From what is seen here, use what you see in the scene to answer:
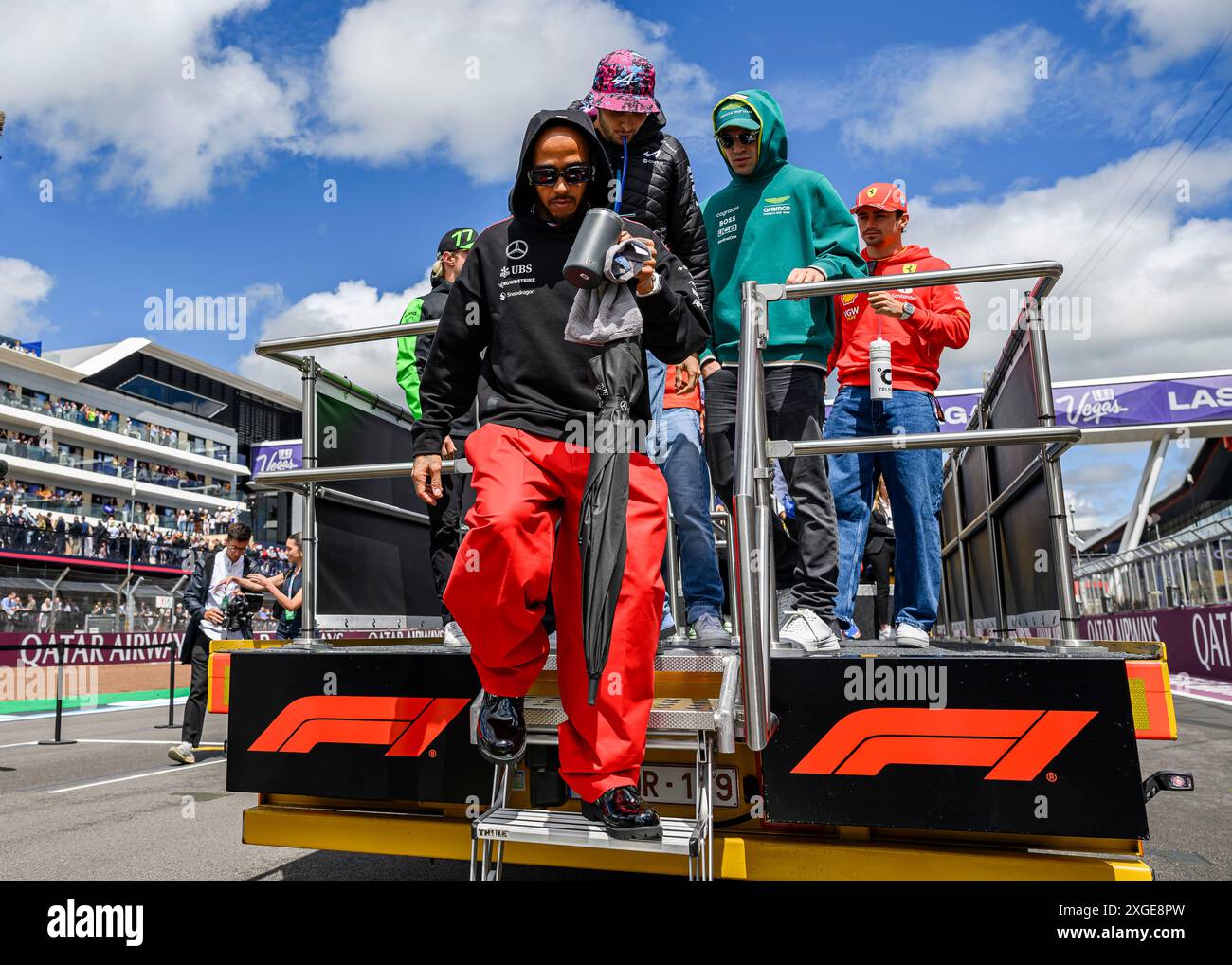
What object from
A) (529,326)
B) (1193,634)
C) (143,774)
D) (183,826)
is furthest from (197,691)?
(1193,634)

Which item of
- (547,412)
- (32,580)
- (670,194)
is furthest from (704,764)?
(32,580)

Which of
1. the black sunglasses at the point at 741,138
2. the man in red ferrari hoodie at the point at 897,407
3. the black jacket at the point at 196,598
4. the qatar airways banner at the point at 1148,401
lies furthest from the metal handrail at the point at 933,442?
the qatar airways banner at the point at 1148,401

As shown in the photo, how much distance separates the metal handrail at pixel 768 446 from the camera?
2.32 metres

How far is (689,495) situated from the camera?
12.4ft

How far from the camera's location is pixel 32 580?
112ft

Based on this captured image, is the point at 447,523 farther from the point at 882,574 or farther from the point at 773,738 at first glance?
the point at 882,574

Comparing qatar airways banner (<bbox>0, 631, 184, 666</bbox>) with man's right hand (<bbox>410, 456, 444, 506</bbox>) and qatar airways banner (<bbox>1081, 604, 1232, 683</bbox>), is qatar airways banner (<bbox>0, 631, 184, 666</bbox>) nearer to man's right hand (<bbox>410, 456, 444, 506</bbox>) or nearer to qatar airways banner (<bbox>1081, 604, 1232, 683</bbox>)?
man's right hand (<bbox>410, 456, 444, 506</bbox>)

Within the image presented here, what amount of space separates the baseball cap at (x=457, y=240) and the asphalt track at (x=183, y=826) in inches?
125

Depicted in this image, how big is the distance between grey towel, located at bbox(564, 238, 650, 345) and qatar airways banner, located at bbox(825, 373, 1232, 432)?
63.5 ft

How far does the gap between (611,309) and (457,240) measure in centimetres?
256

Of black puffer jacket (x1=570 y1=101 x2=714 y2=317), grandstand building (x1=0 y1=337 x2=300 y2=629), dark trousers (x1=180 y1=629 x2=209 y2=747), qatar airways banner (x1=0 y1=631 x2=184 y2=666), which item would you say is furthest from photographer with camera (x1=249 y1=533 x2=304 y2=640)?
grandstand building (x1=0 y1=337 x2=300 y2=629)
